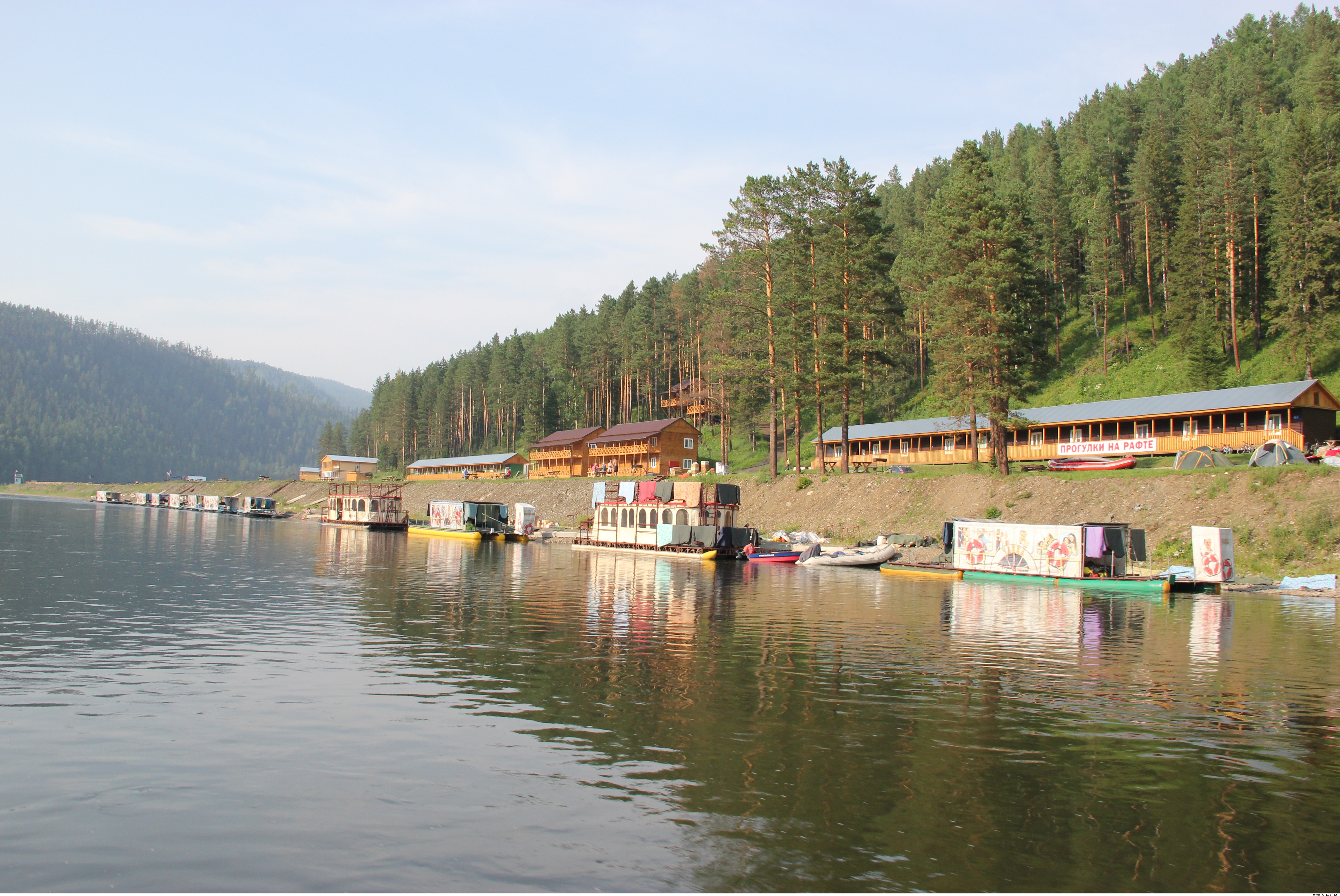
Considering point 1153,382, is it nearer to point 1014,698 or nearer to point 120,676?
point 1014,698

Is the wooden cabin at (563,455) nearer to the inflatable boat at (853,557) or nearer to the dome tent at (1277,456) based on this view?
the inflatable boat at (853,557)

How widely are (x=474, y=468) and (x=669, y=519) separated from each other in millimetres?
83794

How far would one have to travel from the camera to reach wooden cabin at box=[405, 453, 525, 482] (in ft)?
437

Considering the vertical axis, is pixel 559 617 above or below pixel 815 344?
below

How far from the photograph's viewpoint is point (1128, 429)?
67.8m

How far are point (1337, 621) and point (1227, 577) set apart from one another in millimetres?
10524

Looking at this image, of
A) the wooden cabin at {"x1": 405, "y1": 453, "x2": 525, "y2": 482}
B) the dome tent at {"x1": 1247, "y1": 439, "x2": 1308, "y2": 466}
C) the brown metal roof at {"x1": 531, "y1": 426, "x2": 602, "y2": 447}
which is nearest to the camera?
the dome tent at {"x1": 1247, "y1": 439, "x2": 1308, "y2": 466}

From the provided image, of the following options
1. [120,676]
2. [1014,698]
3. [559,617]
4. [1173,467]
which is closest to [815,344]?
[1173,467]

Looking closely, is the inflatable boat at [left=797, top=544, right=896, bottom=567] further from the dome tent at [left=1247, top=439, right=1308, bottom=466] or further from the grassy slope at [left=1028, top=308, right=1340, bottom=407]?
the grassy slope at [left=1028, top=308, right=1340, bottom=407]

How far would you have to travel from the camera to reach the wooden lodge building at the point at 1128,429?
57.7 m

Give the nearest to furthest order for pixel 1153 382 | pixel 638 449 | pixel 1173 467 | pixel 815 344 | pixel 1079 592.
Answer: pixel 1079 592, pixel 1173 467, pixel 815 344, pixel 1153 382, pixel 638 449

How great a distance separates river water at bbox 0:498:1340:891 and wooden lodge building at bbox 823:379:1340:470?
116ft

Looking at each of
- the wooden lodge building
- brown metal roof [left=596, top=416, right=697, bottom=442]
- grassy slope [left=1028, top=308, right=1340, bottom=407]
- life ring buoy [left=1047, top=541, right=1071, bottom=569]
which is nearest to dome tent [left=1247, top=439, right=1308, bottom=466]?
the wooden lodge building

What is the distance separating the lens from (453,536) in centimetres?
8062
